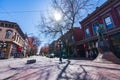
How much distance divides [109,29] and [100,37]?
9.01ft

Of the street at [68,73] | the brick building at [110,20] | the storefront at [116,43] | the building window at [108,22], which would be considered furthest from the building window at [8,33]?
the storefront at [116,43]

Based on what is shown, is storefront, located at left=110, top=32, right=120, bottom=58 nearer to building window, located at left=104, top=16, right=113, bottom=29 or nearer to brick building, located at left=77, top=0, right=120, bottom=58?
brick building, located at left=77, top=0, right=120, bottom=58

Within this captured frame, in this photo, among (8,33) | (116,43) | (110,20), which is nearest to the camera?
(116,43)

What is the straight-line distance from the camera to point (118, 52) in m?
16.3

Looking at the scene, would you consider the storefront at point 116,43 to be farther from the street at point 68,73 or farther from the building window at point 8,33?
the building window at point 8,33

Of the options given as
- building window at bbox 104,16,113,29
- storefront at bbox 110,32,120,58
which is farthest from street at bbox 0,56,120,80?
building window at bbox 104,16,113,29

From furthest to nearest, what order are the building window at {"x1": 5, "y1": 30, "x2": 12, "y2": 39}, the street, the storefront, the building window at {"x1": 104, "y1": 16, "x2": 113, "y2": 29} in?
the building window at {"x1": 5, "y1": 30, "x2": 12, "y2": 39} < the building window at {"x1": 104, "y1": 16, "x2": 113, "y2": 29} < the storefront < the street

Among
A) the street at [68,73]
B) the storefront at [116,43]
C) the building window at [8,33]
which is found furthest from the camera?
the building window at [8,33]

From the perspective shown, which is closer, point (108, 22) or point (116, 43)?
point (116, 43)

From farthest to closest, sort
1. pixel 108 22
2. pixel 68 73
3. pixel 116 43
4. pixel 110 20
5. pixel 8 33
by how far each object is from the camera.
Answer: pixel 8 33, pixel 108 22, pixel 110 20, pixel 116 43, pixel 68 73

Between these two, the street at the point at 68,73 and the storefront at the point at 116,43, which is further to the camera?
the storefront at the point at 116,43

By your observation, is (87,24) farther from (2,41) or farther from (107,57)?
(2,41)

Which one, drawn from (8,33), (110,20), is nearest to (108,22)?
(110,20)

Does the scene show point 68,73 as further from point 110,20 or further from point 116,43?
Answer: point 110,20
